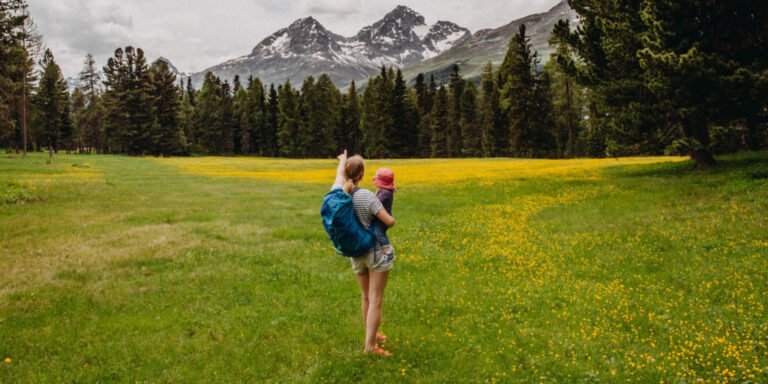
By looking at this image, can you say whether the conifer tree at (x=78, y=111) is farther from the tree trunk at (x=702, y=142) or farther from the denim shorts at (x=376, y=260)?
the denim shorts at (x=376, y=260)

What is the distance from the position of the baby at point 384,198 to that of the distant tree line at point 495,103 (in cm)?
1665

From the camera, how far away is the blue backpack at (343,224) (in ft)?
19.1

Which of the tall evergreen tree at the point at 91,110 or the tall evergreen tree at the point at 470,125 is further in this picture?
the tall evergreen tree at the point at 91,110

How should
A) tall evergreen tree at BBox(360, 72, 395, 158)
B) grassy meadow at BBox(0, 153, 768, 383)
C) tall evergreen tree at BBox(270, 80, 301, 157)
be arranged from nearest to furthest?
grassy meadow at BBox(0, 153, 768, 383)
tall evergreen tree at BBox(360, 72, 395, 158)
tall evergreen tree at BBox(270, 80, 301, 157)

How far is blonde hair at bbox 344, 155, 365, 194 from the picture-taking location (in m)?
6.13

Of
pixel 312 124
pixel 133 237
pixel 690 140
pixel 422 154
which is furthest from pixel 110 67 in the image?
pixel 690 140

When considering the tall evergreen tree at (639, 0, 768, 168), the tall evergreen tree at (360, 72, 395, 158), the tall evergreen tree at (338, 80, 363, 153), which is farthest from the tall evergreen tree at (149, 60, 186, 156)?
the tall evergreen tree at (639, 0, 768, 168)

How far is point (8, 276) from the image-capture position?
10.2 m

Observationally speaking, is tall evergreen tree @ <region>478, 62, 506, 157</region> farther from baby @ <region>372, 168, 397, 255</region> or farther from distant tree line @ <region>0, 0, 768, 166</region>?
baby @ <region>372, 168, 397, 255</region>

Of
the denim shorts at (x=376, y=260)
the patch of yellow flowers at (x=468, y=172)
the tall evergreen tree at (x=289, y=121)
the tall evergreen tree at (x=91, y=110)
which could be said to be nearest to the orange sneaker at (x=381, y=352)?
the denim shorts at (x=376, y=260)

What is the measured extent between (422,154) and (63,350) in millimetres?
87171

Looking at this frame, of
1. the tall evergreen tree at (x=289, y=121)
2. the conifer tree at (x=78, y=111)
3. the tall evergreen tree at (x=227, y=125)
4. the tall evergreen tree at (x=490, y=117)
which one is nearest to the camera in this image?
the tall evergreen tree at (x=490, y=117)

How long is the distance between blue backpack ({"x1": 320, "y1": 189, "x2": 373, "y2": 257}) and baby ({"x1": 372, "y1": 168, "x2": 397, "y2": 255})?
24cm

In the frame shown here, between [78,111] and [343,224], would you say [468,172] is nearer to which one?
[343,224]
